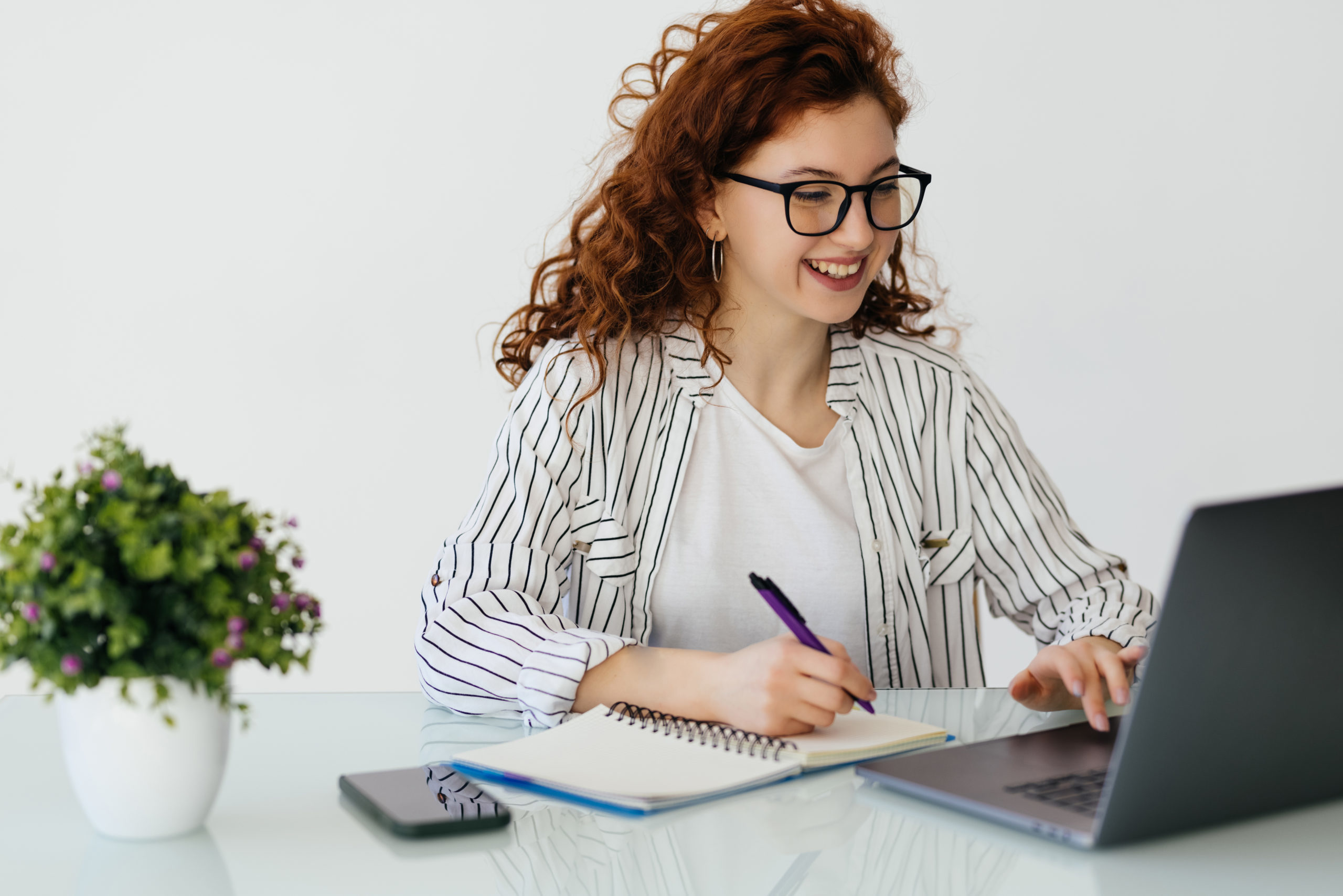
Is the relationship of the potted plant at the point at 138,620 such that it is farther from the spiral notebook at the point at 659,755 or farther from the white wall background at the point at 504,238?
the white wall background at the point at 504,238

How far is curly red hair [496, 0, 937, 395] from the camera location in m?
1.58

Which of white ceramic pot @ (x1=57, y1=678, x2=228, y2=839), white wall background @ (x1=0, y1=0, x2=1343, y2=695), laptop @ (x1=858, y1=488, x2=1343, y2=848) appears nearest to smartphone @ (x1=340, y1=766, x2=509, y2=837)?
white ceramic pot @ (x1=57, y1=678, x2=228, y2=839)

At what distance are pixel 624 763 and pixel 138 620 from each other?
16.0 inches

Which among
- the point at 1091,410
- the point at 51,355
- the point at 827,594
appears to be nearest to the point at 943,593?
the point at 827,594

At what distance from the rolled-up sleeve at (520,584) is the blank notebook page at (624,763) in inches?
5.8

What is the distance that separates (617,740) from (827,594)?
0.64 m

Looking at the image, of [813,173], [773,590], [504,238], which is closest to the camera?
[773,590]

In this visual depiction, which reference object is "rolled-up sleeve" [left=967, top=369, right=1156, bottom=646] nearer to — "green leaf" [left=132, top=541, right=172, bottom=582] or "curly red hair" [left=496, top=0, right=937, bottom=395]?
"curly red hair" [left=496, top=0, right=937, bottom=395]

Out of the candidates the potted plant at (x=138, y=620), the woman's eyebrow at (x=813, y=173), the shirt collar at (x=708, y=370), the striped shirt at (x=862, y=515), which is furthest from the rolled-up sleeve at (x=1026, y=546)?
the potted plant at (x=138, y=620)

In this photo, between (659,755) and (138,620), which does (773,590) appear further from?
(138,620)

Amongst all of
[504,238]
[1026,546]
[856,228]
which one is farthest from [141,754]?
[504,238]

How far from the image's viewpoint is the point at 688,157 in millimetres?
1625

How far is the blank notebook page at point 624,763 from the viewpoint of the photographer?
94 cm

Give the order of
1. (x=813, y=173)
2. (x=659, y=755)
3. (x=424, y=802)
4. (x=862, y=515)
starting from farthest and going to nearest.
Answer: (x=862, y=515) < (x=813, y=173) < (x=659, y=755) < (x=424, y=802)
